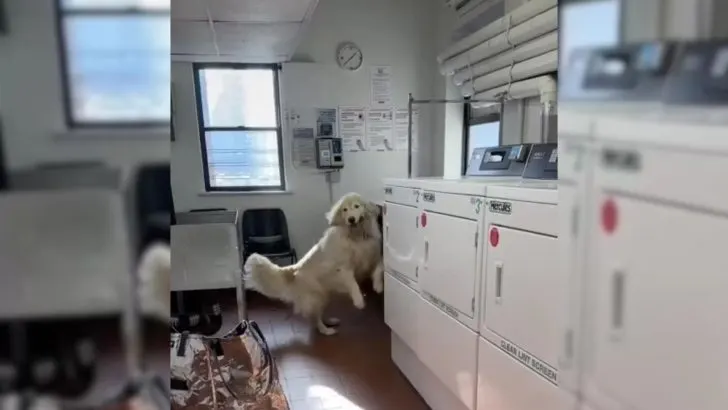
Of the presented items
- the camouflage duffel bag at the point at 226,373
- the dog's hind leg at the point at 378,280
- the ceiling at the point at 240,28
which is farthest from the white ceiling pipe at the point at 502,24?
the camouflage duffel bag at the point at 226,373

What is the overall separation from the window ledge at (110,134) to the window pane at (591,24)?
0.35m

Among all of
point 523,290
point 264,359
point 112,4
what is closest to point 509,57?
point 523,290

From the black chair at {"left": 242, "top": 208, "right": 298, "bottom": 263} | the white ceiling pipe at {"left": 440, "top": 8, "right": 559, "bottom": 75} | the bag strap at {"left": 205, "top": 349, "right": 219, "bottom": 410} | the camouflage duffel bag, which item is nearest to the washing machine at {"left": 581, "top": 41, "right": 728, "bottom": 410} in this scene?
the white ceiling pipe at {"left": 440, "top": 8, "right": 559, "bottom": 75}

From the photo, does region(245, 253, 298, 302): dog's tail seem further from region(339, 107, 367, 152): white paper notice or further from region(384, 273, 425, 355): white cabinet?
region(339, 107, 367, 152): white paper notice

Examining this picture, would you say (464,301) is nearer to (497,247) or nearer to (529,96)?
(497,247)

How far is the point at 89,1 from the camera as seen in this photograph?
323mm

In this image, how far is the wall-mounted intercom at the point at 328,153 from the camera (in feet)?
14.6

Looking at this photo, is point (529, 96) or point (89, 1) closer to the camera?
point (89, 1)

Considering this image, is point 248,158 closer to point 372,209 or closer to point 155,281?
point 372,209

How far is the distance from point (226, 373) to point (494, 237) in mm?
1303

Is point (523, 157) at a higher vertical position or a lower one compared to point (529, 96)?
lower

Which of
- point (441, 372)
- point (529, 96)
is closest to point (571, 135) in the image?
point (441, 372)

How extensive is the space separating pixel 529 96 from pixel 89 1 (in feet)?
9.38

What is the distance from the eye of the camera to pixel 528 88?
9.11ft
